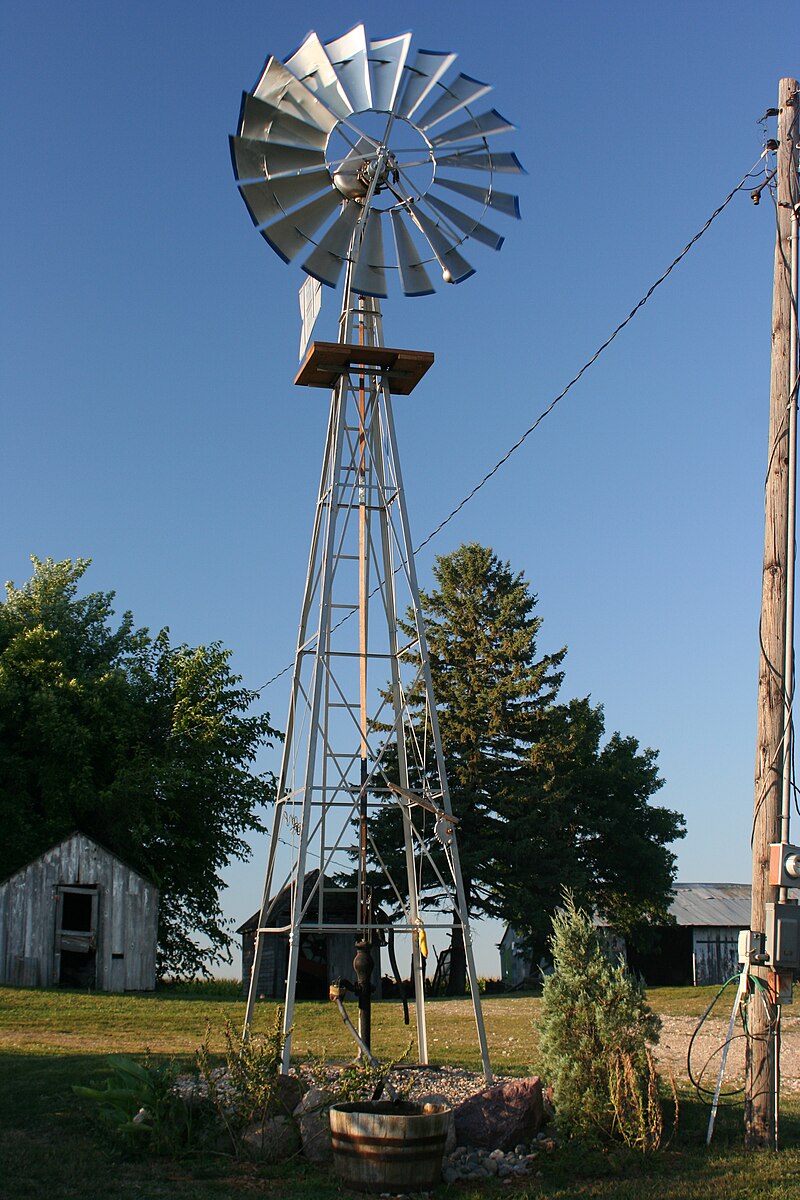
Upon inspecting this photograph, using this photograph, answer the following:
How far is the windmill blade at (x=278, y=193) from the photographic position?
12055 millimetres

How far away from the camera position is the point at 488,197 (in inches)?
500

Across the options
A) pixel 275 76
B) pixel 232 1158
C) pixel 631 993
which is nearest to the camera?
pixel 232 1158

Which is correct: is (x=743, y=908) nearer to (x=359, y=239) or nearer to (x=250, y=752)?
(x=250, y=752)

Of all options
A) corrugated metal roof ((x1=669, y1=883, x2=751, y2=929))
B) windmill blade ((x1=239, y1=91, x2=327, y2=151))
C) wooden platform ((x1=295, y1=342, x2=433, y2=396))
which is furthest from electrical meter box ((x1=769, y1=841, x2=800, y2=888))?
corrugated metal roof ((x1=669, y1=883, x2=751, y2=929))

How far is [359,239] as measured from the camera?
40.7ft

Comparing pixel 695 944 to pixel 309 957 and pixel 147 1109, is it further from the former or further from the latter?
pixel 147 1109

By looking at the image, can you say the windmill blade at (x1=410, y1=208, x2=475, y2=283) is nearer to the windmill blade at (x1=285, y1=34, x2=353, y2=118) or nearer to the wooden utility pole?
the windmill blade at (x1=285, y1=34, x2=353, y2=118)

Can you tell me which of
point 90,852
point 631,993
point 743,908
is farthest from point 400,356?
point 743,908

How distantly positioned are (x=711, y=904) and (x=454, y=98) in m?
32.1

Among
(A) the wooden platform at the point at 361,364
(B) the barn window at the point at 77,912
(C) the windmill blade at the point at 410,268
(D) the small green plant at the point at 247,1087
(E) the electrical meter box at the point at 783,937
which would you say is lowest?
(B) the barn window at the point at 77,912

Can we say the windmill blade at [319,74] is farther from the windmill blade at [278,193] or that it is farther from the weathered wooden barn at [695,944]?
the weathered wooden barn at [695,944]

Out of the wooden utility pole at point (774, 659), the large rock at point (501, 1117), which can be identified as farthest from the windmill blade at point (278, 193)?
the large rock at point (501, 1117)

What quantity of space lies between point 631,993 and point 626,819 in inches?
965

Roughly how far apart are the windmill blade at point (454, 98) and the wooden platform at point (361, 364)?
230cm
